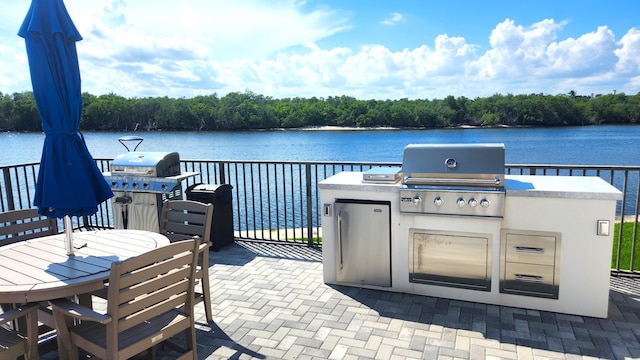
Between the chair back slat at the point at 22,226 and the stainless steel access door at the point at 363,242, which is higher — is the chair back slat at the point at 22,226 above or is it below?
above

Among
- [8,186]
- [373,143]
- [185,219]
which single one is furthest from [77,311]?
[373,143]

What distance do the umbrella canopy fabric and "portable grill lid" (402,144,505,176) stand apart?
238 centimetres

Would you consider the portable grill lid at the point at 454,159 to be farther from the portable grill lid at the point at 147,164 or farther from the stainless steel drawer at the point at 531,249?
the portable grill lid at the point at 147,164

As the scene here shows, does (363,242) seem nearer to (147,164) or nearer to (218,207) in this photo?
(218,207)

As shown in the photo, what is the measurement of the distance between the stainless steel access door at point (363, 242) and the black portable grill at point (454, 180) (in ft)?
0.88

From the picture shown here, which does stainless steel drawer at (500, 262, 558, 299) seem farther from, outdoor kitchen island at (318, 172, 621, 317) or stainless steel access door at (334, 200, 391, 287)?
stainless steel access door at (334, 200, 391, 287)

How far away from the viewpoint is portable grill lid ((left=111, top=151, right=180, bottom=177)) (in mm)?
5055

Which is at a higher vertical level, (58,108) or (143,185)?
(58,108)

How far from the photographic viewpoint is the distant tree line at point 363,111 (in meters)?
26.8

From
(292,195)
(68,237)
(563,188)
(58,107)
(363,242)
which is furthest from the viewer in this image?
(292,195)

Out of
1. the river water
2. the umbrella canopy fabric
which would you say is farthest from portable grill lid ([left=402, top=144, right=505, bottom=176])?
the river water

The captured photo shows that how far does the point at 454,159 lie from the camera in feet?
11.1

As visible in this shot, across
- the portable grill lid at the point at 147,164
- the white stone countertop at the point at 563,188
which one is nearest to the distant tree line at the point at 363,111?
the portable grill lid at the point at 147,164

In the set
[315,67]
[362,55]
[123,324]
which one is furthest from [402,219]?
[362,55]
